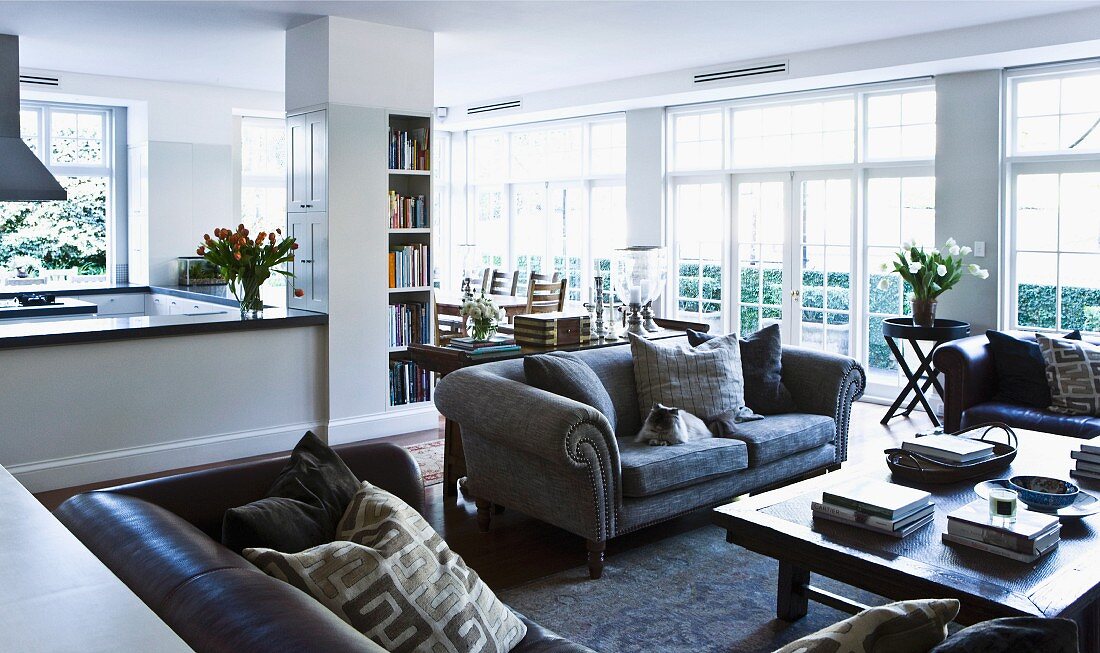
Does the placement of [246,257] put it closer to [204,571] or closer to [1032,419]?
[204,571]

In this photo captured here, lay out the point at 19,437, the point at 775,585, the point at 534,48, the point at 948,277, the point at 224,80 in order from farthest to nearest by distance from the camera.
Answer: the point at 224,80, the point at 534,48, the point at 948,277, the point at 19,437, the point at 775,585

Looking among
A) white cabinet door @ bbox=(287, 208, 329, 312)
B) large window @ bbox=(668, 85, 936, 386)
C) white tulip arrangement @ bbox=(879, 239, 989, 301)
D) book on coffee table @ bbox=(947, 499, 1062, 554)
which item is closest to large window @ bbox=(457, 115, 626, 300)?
large window @ bbox=(668, 85, 936, 386)

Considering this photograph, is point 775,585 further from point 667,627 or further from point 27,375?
point 27,375

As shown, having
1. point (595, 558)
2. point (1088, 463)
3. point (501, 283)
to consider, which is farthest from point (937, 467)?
point (501, 283)

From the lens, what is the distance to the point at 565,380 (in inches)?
156

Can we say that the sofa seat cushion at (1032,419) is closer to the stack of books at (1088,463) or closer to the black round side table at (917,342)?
the black round side table at (917,342)

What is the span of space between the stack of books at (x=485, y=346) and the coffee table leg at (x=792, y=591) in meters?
1.93

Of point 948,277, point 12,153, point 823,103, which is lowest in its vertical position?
point 948,277

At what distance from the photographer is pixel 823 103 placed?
25.2 feet

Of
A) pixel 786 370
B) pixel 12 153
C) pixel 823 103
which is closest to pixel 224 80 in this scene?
pixel 12 153

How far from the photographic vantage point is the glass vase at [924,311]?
6238 mm

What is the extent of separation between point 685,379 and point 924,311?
2619 mm

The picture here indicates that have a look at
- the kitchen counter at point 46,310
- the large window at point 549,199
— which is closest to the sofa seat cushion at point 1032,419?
the large window at point 549,199

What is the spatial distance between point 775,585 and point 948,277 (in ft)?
11.4
